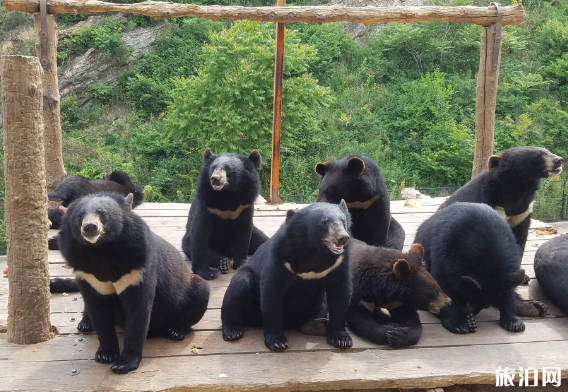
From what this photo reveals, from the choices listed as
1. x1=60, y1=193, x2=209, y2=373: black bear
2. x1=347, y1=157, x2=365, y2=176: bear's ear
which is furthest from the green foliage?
x1=60, y1=193, x2=209, y2=373: black bear

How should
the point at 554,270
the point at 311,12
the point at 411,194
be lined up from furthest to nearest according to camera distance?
the point at 411,194, the point at 311,12, the point at 554,270

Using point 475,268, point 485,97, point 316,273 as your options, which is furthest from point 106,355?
point 485,97

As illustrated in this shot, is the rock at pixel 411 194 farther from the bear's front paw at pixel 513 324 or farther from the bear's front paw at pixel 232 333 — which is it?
the bear's front paw at pixel 232 333

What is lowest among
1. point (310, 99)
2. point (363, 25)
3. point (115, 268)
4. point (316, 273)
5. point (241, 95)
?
point (316, 273)

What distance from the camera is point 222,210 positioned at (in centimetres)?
458

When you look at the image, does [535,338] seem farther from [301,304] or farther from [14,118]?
[14,118]

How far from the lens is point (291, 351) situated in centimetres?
336

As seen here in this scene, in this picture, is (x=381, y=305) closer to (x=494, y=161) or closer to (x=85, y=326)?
(x=494, y=161)

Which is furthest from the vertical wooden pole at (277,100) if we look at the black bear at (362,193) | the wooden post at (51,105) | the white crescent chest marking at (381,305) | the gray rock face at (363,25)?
the gray rock face at (363,25)

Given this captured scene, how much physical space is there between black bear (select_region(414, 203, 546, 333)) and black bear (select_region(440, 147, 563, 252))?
561 millimetres

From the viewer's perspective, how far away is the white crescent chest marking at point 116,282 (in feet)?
9.66

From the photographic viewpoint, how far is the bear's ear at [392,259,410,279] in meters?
3.53

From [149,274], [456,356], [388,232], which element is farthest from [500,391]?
[149,274]

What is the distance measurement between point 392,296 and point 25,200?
232 centimetres
